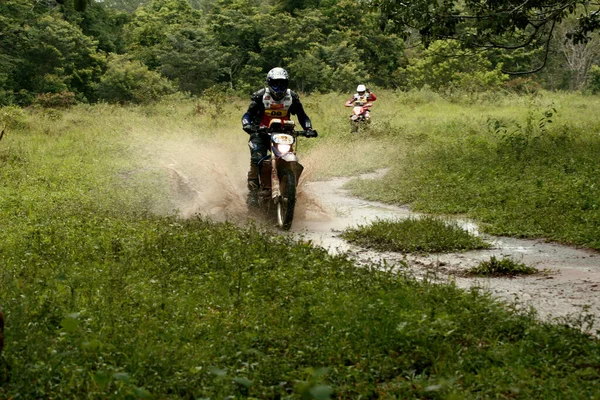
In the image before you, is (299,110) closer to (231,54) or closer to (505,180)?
(505,180)

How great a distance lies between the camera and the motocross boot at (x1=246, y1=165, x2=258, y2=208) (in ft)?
39.7

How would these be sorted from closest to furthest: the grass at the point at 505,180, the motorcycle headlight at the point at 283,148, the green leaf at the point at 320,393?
the green leaf at the point at 320,393, the motorcycle headlight at the point at 283,148, the grass at the point at 505,180

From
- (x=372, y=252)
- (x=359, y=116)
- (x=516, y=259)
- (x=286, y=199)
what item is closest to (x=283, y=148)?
(x=286, y=199)

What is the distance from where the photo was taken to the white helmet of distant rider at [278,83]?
1159 centimetres

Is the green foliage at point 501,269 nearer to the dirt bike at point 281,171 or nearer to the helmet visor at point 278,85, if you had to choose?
the dirt bike at point 281,171

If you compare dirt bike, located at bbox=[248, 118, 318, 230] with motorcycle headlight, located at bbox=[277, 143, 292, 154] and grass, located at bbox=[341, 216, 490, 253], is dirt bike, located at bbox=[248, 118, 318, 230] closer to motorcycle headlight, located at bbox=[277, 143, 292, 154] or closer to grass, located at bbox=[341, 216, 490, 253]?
motorcycle headlight, located at bbox=[277, 143, 292, 154]

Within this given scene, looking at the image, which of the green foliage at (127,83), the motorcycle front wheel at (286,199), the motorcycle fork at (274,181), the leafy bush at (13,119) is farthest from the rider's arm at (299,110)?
the green foliage at (127,83)

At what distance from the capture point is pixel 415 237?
10047mm

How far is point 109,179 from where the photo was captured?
15.8 m

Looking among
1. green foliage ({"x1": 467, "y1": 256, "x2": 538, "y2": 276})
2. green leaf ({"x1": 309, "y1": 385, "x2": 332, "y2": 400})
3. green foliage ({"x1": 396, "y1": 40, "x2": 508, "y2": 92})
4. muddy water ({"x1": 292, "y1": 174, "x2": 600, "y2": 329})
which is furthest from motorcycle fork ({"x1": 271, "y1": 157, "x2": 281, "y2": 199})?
green foliage ({"x1": 396, "y1": 40, "x2": 508, "y2": 92})

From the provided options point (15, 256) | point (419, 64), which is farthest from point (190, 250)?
point (419, 64)

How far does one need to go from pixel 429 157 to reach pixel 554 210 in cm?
719

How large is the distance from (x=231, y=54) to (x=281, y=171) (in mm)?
37723

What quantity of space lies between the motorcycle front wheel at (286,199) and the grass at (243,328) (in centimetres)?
187
